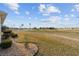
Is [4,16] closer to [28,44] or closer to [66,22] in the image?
[28,44]

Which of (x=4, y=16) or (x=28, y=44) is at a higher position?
(x=4, y=16)

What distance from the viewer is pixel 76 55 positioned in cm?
213

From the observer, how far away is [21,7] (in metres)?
2.17

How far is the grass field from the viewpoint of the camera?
2145 millimetres

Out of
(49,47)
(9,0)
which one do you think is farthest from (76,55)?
(9,0)

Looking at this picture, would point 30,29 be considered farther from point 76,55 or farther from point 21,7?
point 76,55

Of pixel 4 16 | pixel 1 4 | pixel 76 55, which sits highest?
pixel 1 4

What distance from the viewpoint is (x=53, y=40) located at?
2.19 metres

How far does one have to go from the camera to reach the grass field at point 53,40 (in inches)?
84.4

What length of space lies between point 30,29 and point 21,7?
0.31 m

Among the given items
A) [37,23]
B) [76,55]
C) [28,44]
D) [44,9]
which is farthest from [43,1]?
[76,55]

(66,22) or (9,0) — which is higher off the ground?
(9,0)

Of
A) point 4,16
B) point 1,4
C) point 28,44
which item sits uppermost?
point 1,4

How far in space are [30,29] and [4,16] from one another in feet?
1.24
